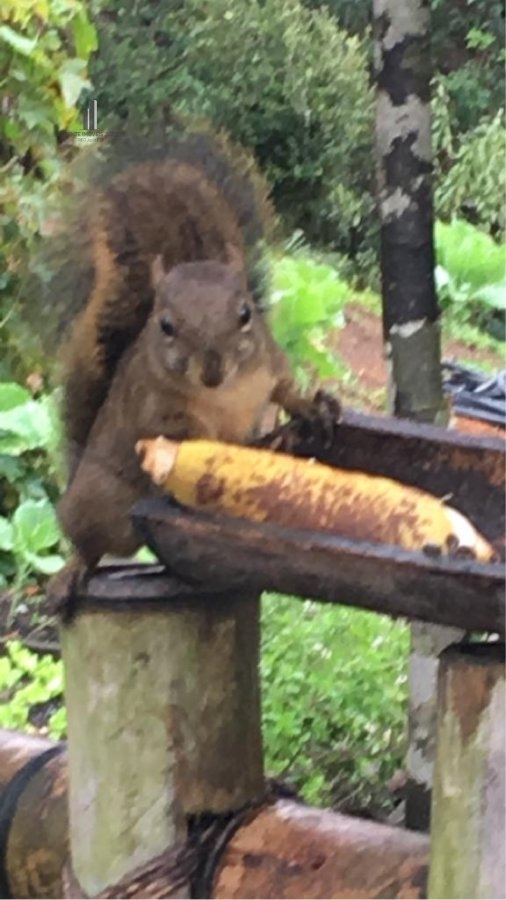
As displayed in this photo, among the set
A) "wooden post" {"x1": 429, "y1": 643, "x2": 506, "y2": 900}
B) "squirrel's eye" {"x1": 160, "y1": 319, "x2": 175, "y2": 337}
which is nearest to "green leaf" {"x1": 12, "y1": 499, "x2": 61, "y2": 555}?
"squirrel's eye" {"x1": 160, "y1": 319, "x2": 175, "y2": 337}

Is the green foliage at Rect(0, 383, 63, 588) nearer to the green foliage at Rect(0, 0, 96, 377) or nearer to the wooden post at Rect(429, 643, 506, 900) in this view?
the green foliage at Rect(0, 0, 96, 377)

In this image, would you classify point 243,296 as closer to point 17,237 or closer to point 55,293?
point 55,293

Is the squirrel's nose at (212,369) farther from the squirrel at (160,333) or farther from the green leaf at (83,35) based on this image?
the green leaf at (83,35)

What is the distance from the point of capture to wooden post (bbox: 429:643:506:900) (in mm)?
548

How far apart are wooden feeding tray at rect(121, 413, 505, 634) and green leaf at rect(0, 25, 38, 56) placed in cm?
118

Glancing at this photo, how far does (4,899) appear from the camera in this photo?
900mm

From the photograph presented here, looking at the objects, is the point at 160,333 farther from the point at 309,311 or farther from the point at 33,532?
the point at 33,532

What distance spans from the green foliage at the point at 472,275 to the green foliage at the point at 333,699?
33 cm

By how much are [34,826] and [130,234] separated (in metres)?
0.41

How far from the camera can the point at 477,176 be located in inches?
40.1

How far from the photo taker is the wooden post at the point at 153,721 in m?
0.70

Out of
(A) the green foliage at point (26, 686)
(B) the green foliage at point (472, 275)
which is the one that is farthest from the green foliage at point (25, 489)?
(B) the green foliage at point (472, 275)

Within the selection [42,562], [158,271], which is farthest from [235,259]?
[42,562]

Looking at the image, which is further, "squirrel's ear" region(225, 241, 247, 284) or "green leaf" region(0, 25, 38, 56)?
"green leaf" region(0, 25, 38, 56)
